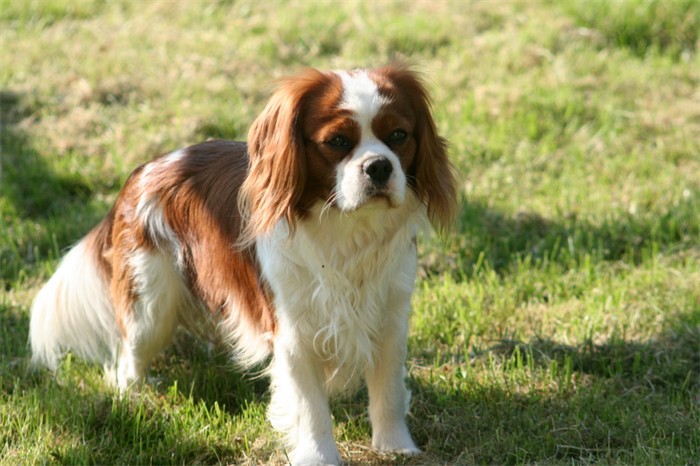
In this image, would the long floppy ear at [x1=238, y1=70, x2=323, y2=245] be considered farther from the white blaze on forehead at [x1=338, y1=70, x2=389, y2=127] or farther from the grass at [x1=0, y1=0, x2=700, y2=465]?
the grass at [x1=0, y1=0, x2=700, y2=465]

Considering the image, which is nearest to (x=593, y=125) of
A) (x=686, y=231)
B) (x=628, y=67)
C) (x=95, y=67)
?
(x=628, y=67)

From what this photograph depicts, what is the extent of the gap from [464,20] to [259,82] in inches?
75.1

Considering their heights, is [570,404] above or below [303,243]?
below

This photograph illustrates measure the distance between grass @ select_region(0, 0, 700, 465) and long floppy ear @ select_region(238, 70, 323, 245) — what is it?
3.23 feet

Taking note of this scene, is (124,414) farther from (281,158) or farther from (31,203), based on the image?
(31,203)

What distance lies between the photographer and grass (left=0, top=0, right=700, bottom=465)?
4410mm

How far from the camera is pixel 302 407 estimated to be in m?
4.16

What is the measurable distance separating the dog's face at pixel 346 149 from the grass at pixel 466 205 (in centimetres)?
100

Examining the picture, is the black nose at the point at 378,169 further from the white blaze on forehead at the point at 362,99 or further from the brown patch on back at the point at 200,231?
the brown patch on back at the point at 200,231

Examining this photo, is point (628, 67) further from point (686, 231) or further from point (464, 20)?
point (686, 231)

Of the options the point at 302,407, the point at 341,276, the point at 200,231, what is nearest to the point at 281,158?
the point at 341,276

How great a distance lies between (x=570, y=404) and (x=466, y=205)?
2155 mm

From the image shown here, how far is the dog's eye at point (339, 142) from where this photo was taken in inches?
149

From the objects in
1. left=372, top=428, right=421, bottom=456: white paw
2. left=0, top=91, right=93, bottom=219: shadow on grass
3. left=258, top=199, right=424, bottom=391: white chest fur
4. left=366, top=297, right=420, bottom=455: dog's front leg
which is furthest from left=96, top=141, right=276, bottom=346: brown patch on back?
left=0, top=91, right=93, bottom=219: shadow on grass
